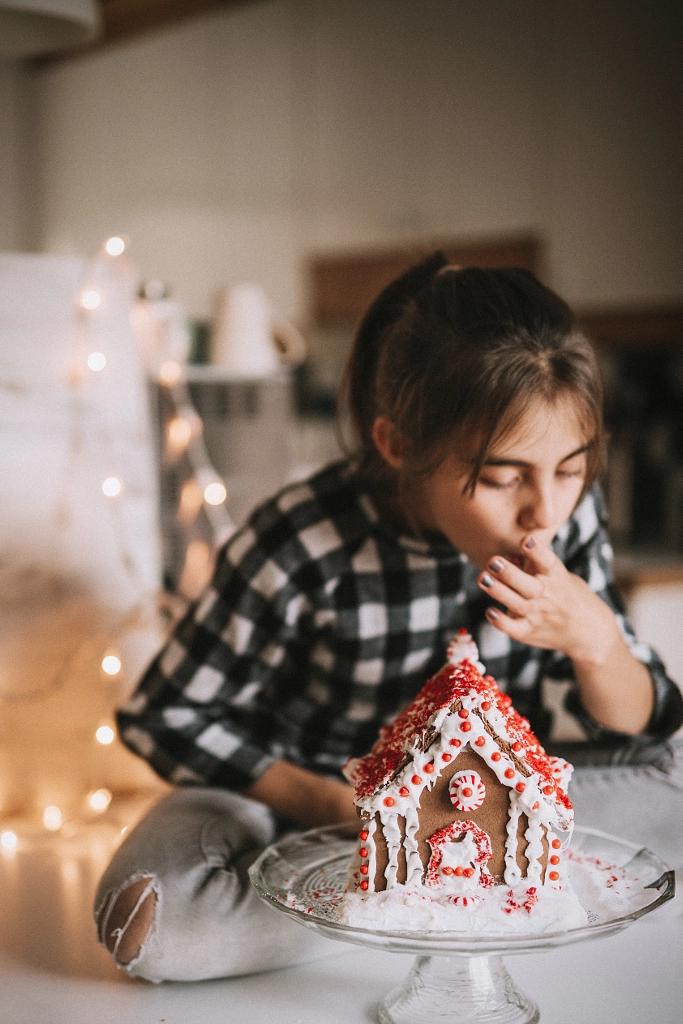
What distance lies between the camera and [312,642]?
44.5 inches

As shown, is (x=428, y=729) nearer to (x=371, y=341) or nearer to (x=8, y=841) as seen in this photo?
(x=371, y=341)

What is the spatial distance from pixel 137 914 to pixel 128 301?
0.84 m

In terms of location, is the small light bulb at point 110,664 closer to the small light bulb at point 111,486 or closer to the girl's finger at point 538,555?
the small light bulb at point 111,486

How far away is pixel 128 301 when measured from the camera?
141cm

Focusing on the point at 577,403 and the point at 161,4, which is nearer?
the point at 577,403

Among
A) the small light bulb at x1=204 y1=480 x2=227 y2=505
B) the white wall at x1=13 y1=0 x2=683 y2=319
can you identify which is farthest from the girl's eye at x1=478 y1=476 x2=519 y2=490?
the white wall at x1=13 y1=0 x2=683 y2=319

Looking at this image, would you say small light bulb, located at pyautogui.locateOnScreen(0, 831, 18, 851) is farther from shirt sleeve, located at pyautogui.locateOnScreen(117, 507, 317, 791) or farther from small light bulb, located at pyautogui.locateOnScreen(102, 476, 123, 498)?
small light bulb, located at pyautogui.locateOnScreen(102, 476, 123, 498)

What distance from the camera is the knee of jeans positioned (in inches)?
34.6

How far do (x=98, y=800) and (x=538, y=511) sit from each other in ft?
2.66

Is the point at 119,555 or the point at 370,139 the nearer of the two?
the point at 119,555

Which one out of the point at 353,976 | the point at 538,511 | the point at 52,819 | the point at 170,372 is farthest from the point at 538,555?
the point at 170,372

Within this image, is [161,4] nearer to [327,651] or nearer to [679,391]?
[679,391]

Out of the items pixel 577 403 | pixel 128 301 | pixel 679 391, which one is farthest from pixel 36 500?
pixel 679 391

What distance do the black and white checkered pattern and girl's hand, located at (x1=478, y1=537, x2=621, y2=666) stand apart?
0.56ft
